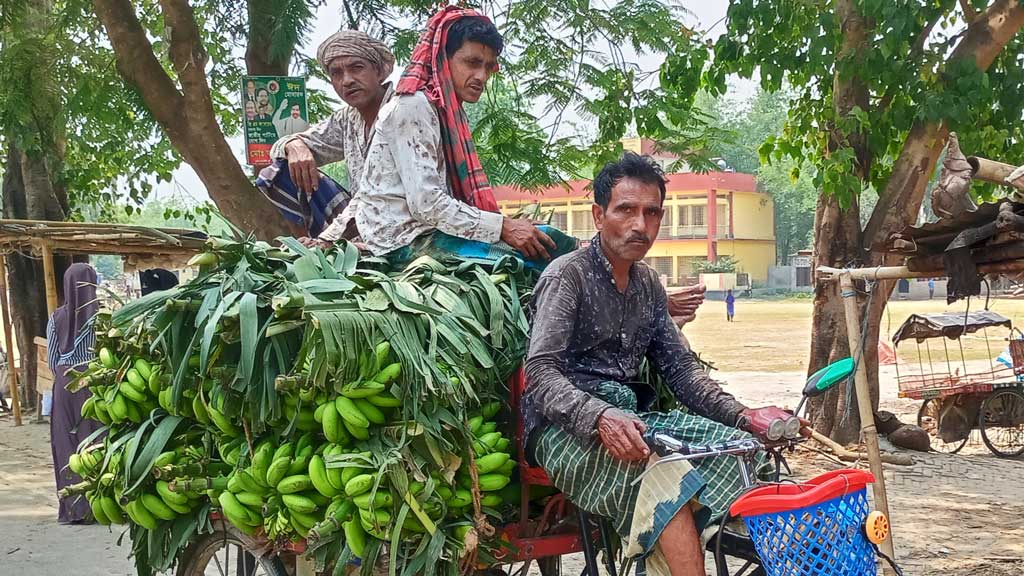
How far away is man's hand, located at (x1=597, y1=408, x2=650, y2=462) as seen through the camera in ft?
8.19

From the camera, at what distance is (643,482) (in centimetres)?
252

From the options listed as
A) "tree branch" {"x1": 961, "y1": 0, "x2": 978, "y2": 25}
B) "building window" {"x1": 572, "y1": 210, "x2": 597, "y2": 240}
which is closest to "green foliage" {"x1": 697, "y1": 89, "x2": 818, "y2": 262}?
"building window" {"x1": 572, "y1": 210, "x2": 597, "y2": 240}

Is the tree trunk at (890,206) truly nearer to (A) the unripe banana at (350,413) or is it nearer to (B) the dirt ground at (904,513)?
(B) the dirt ground at (904,513)

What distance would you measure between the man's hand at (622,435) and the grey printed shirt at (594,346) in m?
0.04

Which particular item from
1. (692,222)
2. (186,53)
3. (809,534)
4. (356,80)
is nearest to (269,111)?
(186,53)

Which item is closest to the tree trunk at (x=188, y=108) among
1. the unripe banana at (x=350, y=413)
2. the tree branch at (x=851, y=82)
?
the unripe banana at (x=350, y=413)

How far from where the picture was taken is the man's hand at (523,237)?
335 cm

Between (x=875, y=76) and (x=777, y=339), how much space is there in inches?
655

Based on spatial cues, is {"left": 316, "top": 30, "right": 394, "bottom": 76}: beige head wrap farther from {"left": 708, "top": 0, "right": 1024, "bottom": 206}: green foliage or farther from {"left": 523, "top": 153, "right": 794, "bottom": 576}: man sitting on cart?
{"left": 708, "top": 0, "right": 1024, "bottom": 206}: green foliage

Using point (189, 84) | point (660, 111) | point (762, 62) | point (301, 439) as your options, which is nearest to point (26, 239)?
point (189, 84)

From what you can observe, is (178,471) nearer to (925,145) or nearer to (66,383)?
(66,383)

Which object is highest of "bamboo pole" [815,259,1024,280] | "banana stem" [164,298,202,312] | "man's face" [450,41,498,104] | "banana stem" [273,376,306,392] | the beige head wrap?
the beige head wrap

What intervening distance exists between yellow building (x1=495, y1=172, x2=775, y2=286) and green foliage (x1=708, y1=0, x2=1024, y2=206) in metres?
37.3

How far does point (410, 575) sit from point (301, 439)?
20.0 inches
